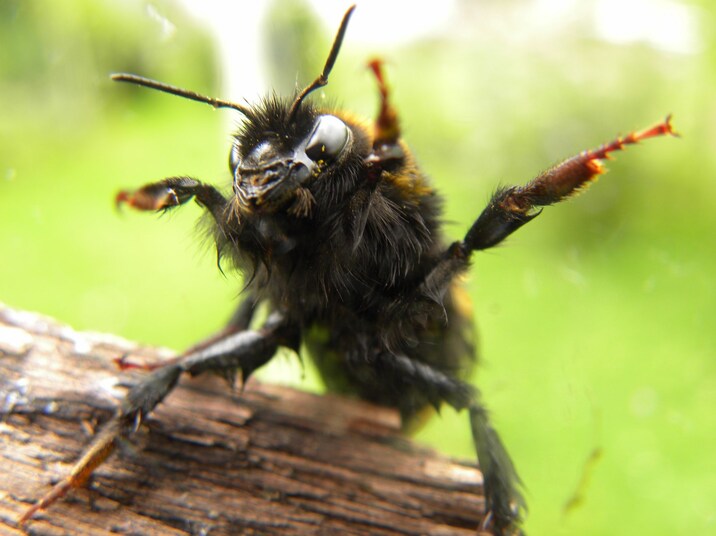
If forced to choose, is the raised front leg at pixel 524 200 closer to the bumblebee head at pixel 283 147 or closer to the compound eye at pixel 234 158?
the bumblebee head at pixel 283 147

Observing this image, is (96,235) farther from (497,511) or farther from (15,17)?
(497,511)

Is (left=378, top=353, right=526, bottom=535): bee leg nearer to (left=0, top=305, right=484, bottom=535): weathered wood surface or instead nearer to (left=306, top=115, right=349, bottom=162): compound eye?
(left=0, top=305, right=484, bottom=535): weathered wood surface

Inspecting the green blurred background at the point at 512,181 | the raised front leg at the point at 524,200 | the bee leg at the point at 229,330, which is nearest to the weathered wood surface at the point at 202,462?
the bee leg at the point at 229,330

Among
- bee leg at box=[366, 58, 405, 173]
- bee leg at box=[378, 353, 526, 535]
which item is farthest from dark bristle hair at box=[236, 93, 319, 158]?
bee leg at box=[378, 353, 526, 535]

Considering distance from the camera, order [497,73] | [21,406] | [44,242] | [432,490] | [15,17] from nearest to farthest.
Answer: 1. [21,406]
2. [432,490]
3. [15,17]
4. [44,242]
5. [497,73]

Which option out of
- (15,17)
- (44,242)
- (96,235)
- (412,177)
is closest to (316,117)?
(412,177)

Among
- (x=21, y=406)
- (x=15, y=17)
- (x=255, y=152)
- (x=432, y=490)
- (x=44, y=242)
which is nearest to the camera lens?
(x=255, y=152)
